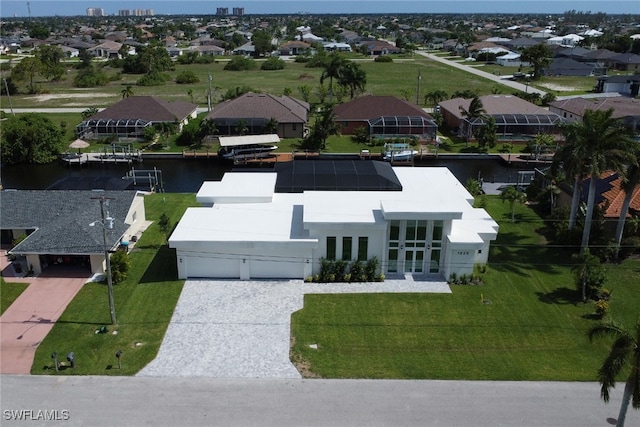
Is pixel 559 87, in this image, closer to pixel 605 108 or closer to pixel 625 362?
pixel 605 108

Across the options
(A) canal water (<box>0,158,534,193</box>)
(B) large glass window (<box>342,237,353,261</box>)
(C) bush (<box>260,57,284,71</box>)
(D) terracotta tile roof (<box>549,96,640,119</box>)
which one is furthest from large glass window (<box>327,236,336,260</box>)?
(C) bush (<box>260,57,284,71</box>)

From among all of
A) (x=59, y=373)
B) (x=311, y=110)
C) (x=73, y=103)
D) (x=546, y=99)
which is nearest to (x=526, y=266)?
(x=59, y=373)

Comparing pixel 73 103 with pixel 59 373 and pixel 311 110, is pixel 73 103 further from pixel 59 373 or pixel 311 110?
pixel 59 373

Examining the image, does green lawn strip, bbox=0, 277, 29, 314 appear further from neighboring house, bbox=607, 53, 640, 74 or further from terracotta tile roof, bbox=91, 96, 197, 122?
neighboring house, bbox=607, 53, 640, 74

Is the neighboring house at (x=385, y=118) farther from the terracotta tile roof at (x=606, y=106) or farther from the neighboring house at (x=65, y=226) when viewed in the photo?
the neighboring house at (x=65, y=226)

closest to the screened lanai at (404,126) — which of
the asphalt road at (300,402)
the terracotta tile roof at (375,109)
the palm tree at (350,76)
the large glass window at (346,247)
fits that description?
the terracotta tile roof at (375,109)

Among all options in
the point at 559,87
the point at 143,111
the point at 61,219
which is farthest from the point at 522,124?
the point at 61,219
